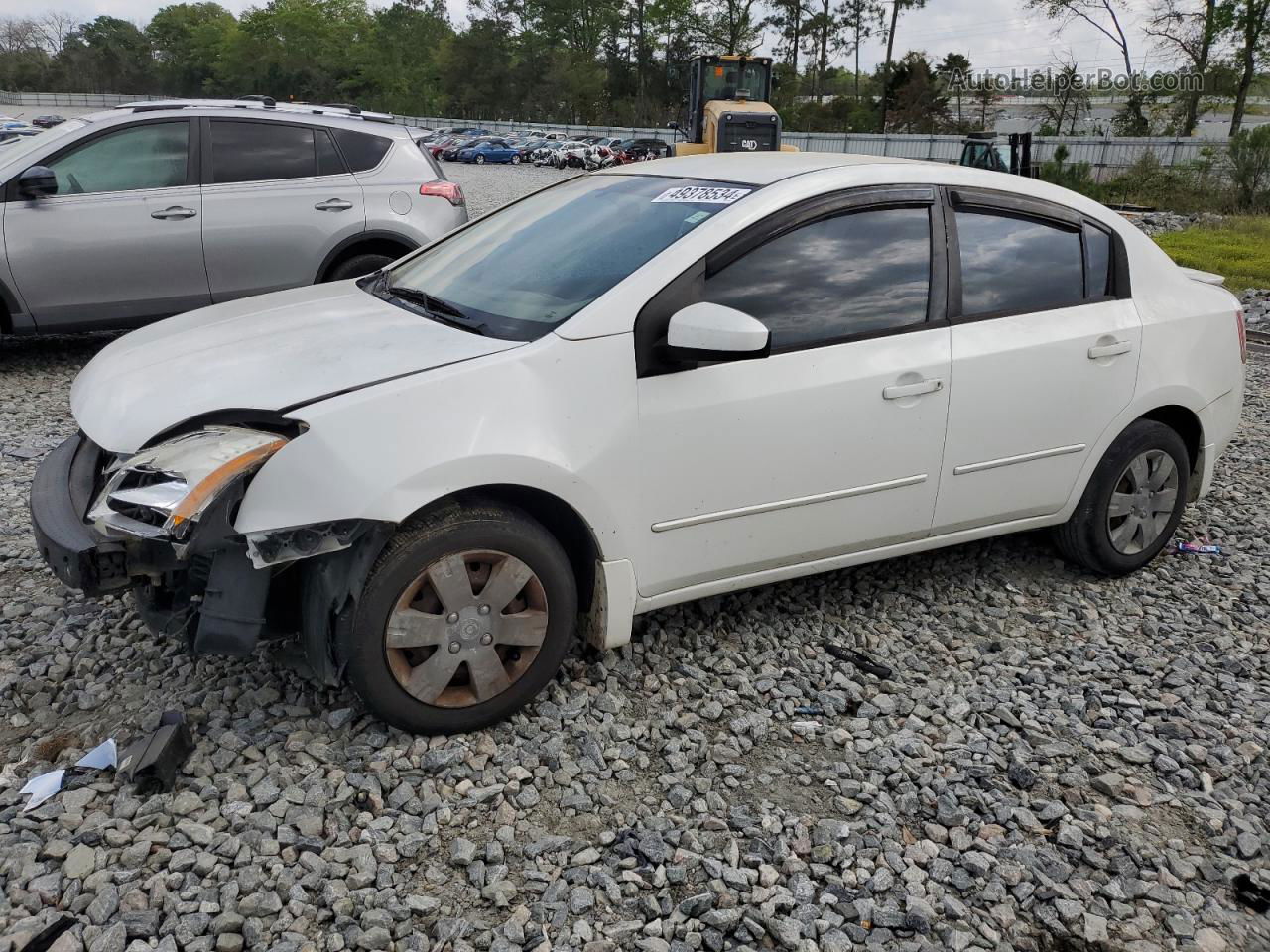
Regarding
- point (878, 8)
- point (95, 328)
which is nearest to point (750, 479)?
point (95, 328)

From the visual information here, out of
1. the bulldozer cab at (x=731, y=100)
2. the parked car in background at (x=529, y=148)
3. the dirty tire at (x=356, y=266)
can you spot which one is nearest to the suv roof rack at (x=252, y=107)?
the dirty tire at (x=356, y=266)

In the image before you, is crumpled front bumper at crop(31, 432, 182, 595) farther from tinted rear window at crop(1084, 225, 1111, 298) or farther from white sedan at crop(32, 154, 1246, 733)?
tinted rear window at crop(1084, 225, 1111, 298)

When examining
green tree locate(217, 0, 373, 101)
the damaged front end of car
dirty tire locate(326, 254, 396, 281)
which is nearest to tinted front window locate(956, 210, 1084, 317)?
the damaged front end of car

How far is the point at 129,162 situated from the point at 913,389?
241 inches

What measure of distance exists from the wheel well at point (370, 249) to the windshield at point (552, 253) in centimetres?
385

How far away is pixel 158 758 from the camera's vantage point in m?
2.99

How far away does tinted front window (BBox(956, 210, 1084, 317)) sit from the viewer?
4.00m

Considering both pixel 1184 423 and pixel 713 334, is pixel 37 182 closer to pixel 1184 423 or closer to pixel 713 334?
pixel 713 334

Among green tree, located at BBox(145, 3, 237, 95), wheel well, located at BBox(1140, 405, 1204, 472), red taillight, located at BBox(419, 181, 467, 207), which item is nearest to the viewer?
wheel well, located at BBox(1140, 405, 1204, 472)

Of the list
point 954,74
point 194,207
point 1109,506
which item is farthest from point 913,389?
point 954,74

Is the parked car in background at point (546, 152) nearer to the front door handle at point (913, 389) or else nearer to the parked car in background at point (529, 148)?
the parked car in background at point (529, 148)

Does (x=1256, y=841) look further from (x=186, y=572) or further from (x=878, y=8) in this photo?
(x=878, y=8)

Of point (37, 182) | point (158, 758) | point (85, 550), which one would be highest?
point (37, 182)

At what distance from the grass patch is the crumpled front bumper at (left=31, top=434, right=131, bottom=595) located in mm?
14026
